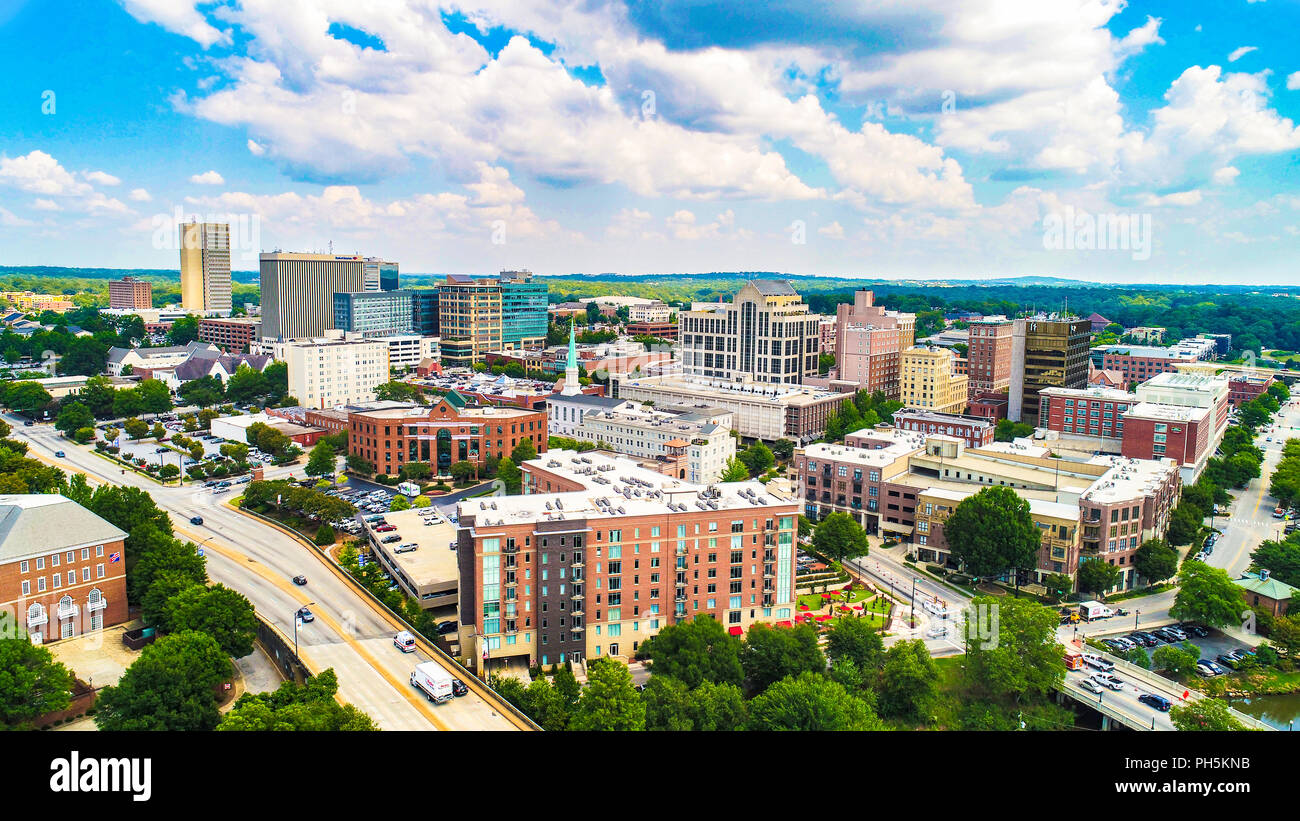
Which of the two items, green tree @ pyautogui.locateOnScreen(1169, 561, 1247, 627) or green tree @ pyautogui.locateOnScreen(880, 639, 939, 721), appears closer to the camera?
green tree @ pyautogui.locateOnScreen(880, 639, 939, 721)

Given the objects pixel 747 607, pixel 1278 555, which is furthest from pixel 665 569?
pixel 1278 555

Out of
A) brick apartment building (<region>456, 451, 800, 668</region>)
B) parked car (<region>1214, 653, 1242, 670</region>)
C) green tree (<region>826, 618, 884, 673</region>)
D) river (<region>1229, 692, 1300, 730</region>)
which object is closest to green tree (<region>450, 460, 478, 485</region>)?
brick apartment building (<region>456, 451, 800, 668</region>)

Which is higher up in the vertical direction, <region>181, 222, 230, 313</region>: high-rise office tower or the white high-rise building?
<region>181, 222, 230, 313</region>: high-rise office tower

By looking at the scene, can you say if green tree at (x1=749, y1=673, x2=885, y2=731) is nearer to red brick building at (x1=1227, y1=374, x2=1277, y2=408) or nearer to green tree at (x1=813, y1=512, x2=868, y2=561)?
green tree at (x1=813, y1=512, x2=868, y2=561)

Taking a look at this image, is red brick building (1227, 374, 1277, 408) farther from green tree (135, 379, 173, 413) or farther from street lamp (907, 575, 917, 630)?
green tree (135, 379, 173, 413)

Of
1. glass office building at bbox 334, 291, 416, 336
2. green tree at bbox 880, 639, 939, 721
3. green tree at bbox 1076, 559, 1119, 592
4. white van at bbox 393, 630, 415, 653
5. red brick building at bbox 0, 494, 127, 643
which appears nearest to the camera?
green tree at bbox 880, 639, 939, 721

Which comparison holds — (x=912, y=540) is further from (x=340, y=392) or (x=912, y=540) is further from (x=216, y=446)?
(x=340, y=392)

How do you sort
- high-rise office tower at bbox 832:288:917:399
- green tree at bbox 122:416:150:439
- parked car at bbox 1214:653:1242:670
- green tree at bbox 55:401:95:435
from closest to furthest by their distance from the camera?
1. parked car at bbox 1214:653:1242:670
2. green tree at bbox 122:416:150:439
3. green tree at bbox 55:401:95:435
4. high-rise office tower at bbox 832:288:917:399

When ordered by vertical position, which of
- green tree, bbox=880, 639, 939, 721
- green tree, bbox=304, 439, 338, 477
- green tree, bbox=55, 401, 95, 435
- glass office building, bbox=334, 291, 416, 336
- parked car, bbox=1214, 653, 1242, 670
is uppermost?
glass office building, bbox=334, 291, 416, 336
